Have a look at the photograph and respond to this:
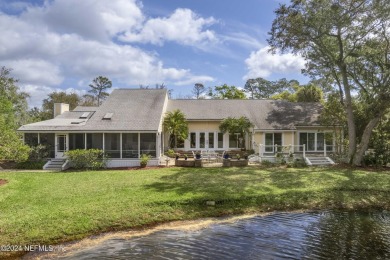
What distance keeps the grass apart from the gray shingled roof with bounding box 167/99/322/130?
998cm

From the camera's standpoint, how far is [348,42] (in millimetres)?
25734

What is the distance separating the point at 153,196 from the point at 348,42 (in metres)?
20.4

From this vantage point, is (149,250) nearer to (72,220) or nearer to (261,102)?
(72,220)

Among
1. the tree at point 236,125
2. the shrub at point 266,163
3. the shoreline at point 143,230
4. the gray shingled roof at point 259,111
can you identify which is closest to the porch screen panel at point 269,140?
the gray shingled roof at point 259,111

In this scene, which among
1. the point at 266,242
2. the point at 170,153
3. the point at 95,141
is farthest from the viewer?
the point at 170,153

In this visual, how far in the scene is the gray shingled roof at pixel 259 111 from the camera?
3131 centimetres

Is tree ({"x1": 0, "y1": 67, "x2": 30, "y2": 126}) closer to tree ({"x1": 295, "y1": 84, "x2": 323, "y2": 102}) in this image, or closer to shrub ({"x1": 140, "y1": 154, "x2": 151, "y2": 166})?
shrub ({"x1": 140, "y1": 154, "x2": 151, "y2": 166})

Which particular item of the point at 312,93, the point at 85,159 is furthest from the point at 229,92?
the point at 85,159

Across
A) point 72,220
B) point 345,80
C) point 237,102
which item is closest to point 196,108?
point 237,102

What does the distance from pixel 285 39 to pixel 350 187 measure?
1268 centimetres

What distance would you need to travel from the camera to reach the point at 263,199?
15.1 m

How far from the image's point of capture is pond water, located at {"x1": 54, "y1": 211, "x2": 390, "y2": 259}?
952 centimetres

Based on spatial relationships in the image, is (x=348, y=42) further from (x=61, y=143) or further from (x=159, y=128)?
(x=61, y=143)

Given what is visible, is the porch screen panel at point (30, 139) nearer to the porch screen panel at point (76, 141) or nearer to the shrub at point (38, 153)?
the shrub at point (38, 153)
